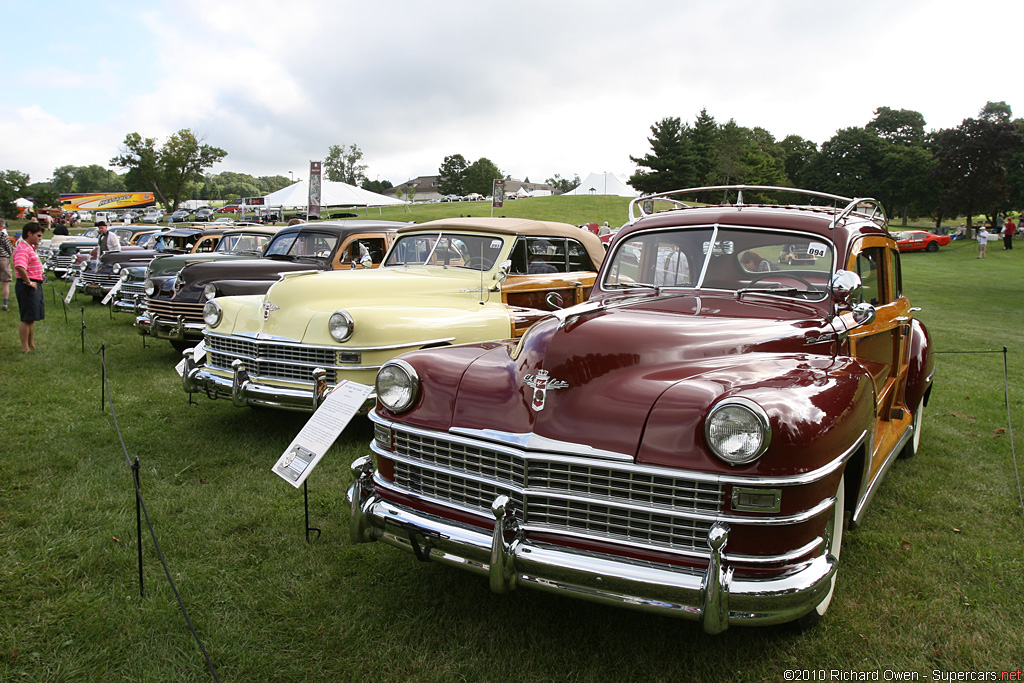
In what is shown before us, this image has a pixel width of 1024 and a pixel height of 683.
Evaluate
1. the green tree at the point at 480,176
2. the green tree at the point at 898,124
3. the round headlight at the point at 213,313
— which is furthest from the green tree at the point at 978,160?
the green tree at the point at 480,176

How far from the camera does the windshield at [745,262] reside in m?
3.86

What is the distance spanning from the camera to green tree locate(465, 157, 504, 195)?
86.3 m

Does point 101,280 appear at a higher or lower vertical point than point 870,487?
higher

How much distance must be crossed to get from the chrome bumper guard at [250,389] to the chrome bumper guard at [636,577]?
2.43 metres

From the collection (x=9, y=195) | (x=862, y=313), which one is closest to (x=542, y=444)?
(x=862, y=313)

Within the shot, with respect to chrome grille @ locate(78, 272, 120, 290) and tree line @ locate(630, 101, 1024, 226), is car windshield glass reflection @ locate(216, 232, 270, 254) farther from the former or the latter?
tree line @ locate(630, 101, 1024, 226)

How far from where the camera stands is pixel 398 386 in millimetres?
3266

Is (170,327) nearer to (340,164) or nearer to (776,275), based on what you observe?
(776,275)

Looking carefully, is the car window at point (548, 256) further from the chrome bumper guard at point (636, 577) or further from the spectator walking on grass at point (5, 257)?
the spectator walking on grass at point (5, 257)

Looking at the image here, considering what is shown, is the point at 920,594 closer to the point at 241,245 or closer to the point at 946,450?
the point at 946,450

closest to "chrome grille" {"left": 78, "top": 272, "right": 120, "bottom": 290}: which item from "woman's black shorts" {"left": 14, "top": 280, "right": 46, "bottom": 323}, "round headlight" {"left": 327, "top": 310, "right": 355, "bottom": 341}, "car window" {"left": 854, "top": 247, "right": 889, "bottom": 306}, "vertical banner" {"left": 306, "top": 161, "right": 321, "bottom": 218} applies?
"vertical banner" {"left": 306, "top": 161, "right": 321, "bottom": 218}

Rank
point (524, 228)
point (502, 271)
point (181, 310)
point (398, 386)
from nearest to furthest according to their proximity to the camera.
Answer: point (398, 386) → point (502, 271) → point (524, 228) → point (181, 310)

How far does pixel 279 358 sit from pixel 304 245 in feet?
13.8

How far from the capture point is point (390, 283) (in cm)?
621
